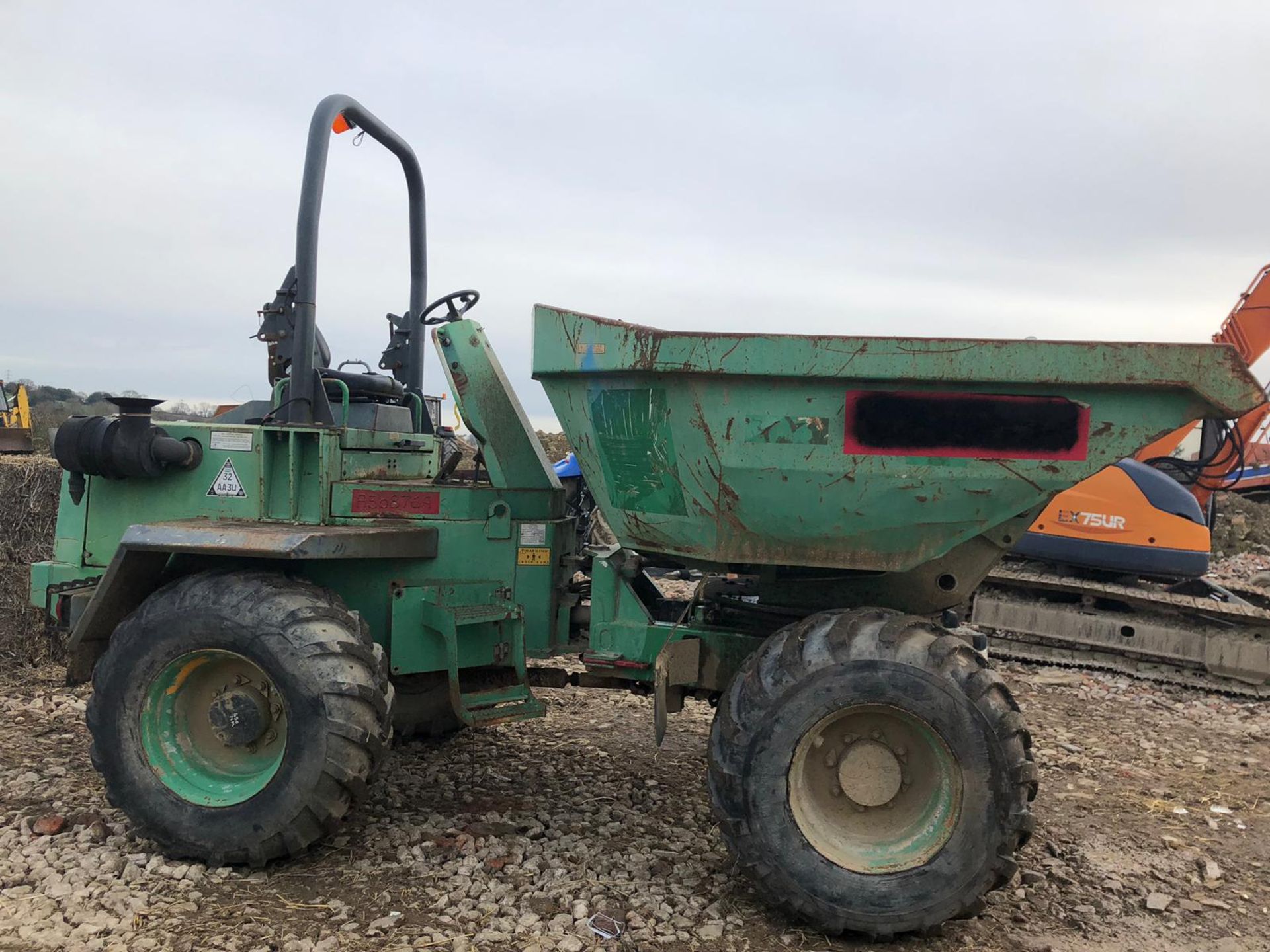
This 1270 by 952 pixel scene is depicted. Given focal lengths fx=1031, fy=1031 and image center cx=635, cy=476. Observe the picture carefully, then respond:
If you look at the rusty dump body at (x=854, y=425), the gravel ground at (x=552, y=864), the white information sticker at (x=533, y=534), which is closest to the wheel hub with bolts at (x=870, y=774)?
the gravel ground at (x=552, y=864)

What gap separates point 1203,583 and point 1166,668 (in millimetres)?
922

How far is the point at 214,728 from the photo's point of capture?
3.96m

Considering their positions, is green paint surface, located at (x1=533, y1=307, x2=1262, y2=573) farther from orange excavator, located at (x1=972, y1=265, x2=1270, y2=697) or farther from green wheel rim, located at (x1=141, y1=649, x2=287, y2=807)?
orange excavator, located at (x1=972, y1=265, x2=1270, y2=697)

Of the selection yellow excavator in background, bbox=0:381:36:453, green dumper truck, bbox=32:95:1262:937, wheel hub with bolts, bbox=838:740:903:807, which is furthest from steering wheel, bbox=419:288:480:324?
yellow excavator in background, bbox=0:381:36:453

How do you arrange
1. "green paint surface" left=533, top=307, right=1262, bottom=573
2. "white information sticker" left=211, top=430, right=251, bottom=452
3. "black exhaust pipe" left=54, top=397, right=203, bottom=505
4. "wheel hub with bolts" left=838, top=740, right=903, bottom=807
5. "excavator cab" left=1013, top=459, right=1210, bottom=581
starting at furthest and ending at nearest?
"excavator cab" left=1013, top=459, right=1210, bottom=581
"white information sticker" left=211, top=430, right=251, bottom=452
"black exhaust pipe" left=54, top=397, right=203, bottom=505
"wheel hub with bolts" left=838, top=740, right=903, bottom=807
"green paint surface" left=533, top=307, right=1262, bottom=573

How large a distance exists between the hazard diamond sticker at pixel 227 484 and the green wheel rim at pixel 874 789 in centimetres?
253

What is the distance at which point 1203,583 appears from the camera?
27.1ft

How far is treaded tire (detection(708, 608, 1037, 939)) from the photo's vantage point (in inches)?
132

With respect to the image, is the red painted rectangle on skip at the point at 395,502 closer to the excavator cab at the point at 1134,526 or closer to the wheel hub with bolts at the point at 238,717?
the wheel hub with bolts at the point at 238,717

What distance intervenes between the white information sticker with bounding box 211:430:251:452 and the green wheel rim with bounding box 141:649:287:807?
2.93ft

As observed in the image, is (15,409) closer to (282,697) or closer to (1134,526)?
(282,697)

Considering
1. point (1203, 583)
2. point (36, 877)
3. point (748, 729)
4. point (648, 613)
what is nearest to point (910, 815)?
point (748, 729)

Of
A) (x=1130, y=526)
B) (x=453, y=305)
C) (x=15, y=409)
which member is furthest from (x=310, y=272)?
(x=15, y=409)

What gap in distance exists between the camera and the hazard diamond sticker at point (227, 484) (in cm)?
433
